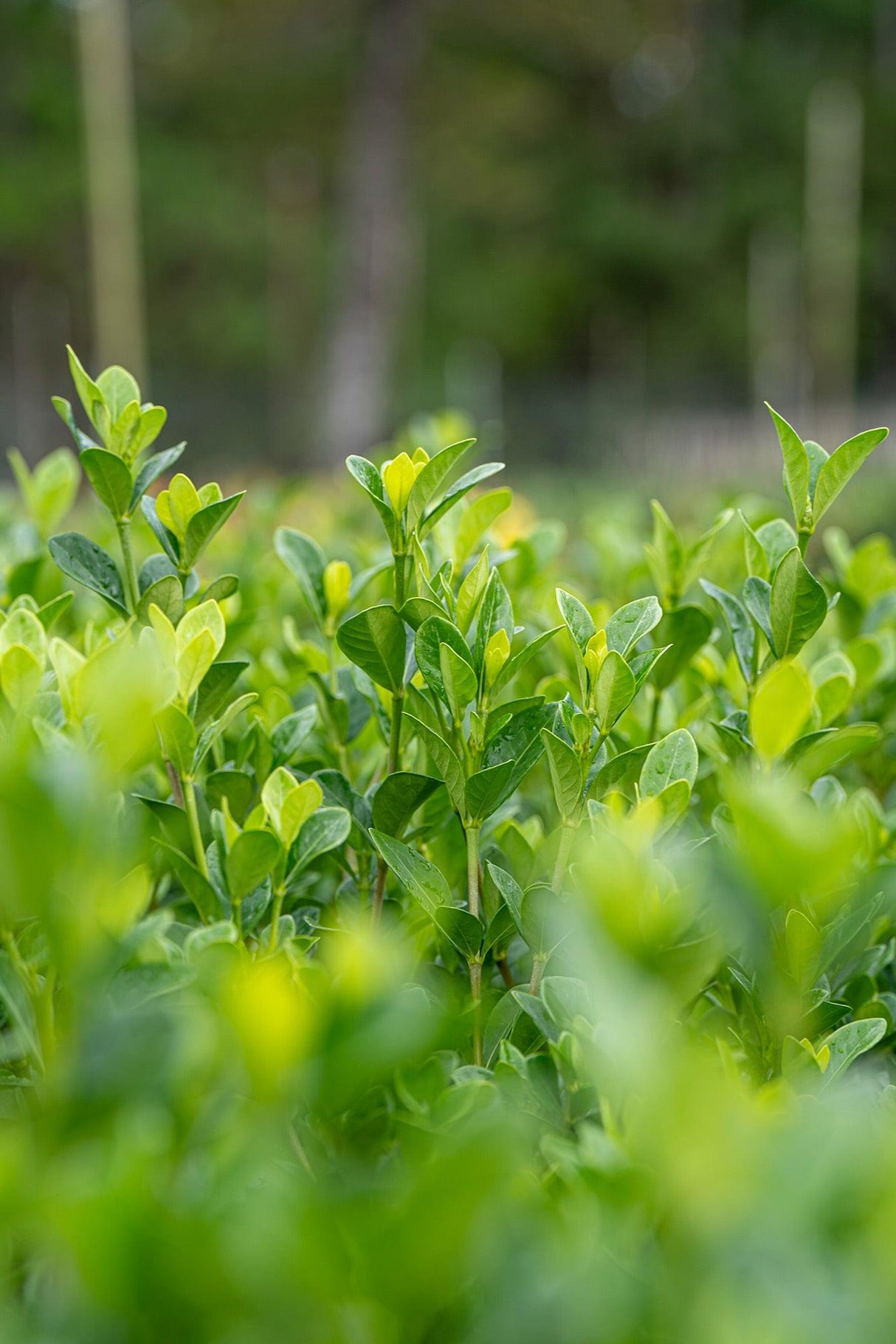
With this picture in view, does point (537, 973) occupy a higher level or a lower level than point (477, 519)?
lower

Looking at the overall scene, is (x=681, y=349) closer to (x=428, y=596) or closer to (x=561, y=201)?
(x=561, y=201)

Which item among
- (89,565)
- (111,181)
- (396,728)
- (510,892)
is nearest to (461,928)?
(510,892)

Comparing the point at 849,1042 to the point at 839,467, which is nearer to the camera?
the point at 849,1042

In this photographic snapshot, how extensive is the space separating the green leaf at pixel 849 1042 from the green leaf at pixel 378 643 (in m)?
0.30

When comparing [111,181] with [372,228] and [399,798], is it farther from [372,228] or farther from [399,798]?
[399,798]

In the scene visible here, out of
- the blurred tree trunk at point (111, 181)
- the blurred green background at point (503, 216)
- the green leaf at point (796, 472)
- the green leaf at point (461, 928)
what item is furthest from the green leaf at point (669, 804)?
the blurred green background at point (503, 216)

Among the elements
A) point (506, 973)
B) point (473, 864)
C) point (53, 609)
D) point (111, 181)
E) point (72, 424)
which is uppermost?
point (111, 181)

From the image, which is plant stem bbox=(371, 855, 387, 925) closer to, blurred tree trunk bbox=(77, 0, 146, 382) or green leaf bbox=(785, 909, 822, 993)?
green leaf bbox=(785, 909, 822, 993)

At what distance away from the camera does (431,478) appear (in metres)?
0.66

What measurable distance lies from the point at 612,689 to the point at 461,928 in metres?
0.15

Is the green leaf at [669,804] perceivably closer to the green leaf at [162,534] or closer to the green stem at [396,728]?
the green stem at [396,728]

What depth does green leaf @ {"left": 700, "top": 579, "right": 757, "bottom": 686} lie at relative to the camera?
773mm

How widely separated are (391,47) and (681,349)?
1234 cm

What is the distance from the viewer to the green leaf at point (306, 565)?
86cm
